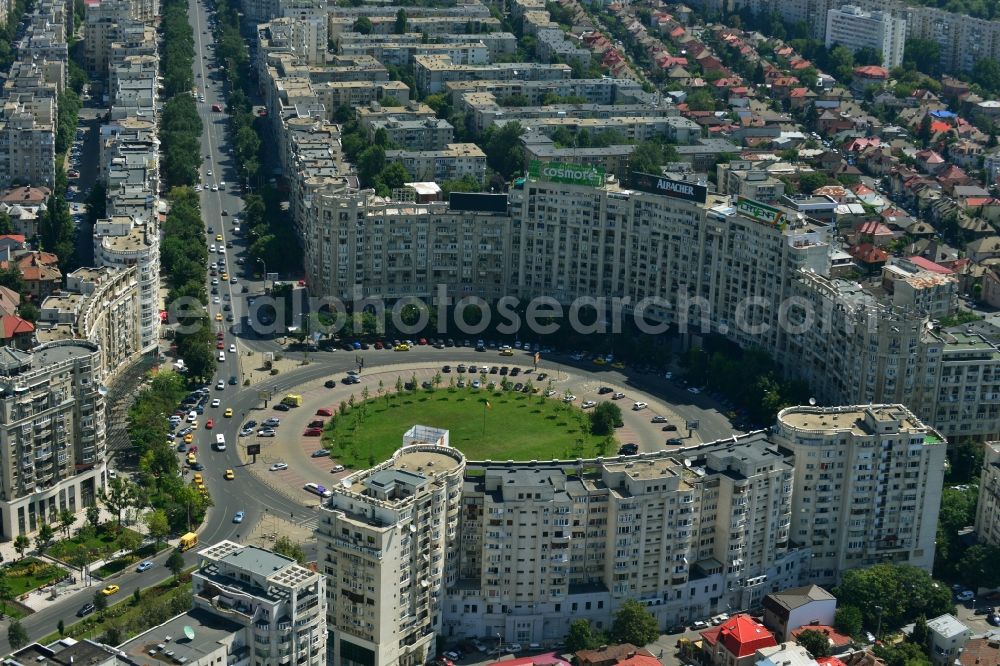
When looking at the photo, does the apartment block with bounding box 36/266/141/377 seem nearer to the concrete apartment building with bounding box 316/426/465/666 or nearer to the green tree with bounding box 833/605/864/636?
the concrete apartment building with bounding box 316/426/465/666

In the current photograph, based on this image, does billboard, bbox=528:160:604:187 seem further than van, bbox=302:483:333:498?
Yes

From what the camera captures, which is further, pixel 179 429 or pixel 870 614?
pixel 179 429

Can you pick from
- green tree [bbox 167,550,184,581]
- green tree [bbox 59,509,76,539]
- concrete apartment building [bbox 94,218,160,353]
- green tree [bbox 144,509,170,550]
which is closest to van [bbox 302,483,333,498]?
green tree [bbox 144,509,170,550]

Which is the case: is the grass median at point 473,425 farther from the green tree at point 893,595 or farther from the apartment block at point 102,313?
the green tree at point 893,595

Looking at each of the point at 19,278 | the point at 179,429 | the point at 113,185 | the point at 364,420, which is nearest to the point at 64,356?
the point at 179,429

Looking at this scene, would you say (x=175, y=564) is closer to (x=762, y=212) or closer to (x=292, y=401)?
(x=292, y=401)

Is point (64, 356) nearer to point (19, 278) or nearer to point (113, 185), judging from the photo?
point (19, 278)
